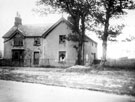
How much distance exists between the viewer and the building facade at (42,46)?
30344mm

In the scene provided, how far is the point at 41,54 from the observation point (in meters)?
30.8

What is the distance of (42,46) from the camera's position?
101 ft

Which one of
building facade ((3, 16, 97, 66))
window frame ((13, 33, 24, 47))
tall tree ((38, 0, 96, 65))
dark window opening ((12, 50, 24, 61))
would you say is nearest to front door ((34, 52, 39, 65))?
building facade ((3, 16, 97, 66))

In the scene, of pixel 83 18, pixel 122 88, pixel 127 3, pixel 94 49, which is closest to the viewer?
pixel 122 88

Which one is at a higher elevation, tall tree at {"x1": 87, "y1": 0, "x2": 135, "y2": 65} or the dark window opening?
tall tree at {"x1": 87, "y1": 0, "x2": 135, "y2": 65}

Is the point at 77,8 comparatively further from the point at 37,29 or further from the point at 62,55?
the point at 37,29

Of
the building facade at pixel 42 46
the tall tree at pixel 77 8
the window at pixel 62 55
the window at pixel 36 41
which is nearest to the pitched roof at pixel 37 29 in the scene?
the building facade at pixel 42 46

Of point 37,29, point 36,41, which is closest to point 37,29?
point 37,29

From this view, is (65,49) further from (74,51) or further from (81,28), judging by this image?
(81,28)

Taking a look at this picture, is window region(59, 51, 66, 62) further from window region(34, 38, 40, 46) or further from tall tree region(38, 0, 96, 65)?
tall tree region(38, 0, 96, 65)

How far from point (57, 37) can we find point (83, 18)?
25.9 ft

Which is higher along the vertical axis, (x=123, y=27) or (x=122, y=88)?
(x=123, y=27)

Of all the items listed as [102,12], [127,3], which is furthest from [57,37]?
[127,3]

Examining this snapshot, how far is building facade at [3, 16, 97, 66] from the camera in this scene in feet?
99.6
